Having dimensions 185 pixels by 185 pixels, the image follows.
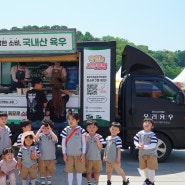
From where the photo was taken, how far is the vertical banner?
7867mm

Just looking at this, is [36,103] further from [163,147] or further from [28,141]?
[163,147]

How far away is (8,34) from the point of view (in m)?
7.95

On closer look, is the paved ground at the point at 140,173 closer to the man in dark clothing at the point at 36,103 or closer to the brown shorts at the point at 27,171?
the brown shorts at the point at 27,171

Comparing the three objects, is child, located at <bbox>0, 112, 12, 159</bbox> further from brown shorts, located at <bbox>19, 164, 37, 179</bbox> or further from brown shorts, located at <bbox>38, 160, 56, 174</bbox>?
brown shorts, located at <bbox>38, 160, 56, 174</bbox>

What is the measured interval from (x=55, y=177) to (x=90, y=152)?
4.29 ft

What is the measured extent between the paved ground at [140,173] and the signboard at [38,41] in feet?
8.59

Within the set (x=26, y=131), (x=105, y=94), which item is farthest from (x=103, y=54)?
(x=26, y=131)

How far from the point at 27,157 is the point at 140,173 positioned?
263 centimetres

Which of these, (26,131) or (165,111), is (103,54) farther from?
(26,131)

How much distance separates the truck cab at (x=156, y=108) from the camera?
26.6ft

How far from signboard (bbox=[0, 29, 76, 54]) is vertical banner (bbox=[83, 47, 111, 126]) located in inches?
18.5

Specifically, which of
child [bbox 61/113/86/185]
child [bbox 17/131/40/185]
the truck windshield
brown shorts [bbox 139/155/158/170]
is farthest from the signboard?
brown shorts [bbox 139/155/158/170]

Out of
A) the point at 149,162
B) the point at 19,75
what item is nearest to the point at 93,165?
the point at 149,162

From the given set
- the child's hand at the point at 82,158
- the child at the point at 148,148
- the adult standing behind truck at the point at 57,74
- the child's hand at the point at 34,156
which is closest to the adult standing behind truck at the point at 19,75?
the adult standing behind truck at the point at 57,74
